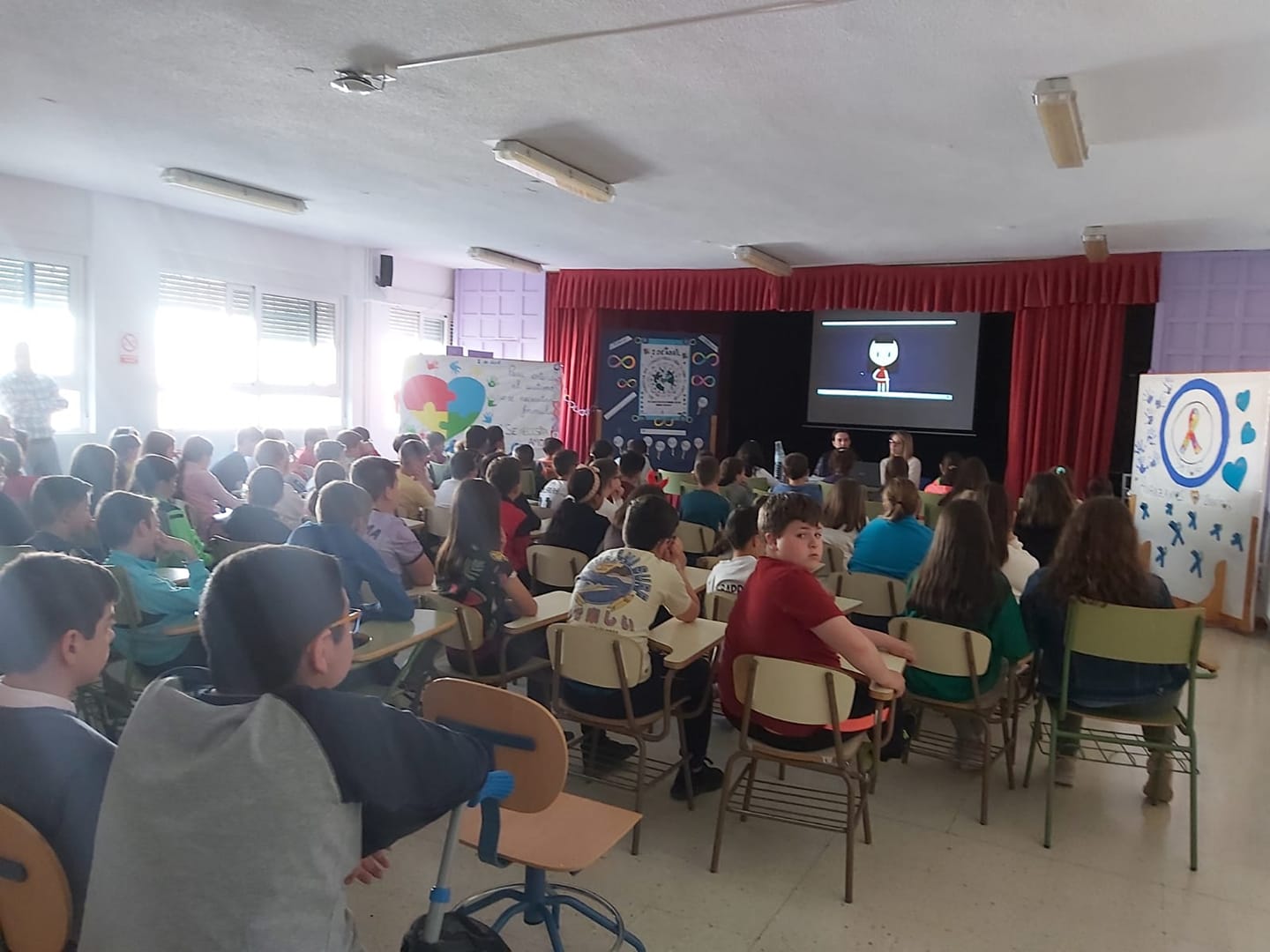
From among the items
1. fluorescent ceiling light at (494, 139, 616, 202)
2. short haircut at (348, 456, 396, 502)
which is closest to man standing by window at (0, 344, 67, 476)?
short haircut at (348, 456, 396, 502)

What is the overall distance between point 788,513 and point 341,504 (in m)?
1.60

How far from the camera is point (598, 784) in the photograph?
11.3 ft

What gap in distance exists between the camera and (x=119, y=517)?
311 cm

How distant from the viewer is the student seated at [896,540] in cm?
414

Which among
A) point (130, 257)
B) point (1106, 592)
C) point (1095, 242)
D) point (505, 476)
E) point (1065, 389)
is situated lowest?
point (1106, 592)

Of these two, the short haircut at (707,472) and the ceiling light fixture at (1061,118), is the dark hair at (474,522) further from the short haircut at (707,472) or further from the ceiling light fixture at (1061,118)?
the ceiling light fixture at (1061,118)

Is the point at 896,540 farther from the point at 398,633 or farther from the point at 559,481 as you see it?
the point at 559,481

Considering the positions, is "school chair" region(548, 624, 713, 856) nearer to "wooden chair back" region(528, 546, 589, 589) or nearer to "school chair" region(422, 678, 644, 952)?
"school chair" region(422, 678, 644, 952)

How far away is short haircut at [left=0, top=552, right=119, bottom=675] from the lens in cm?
172

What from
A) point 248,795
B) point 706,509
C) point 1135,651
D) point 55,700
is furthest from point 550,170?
point 248,795

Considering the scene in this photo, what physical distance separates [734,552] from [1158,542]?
4.48m

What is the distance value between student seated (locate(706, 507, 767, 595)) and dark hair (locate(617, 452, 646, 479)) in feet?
7.62

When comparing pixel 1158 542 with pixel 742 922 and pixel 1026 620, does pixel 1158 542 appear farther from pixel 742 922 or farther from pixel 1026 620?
pixel 742 922

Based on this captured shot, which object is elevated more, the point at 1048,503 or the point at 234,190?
the point at 234,190
